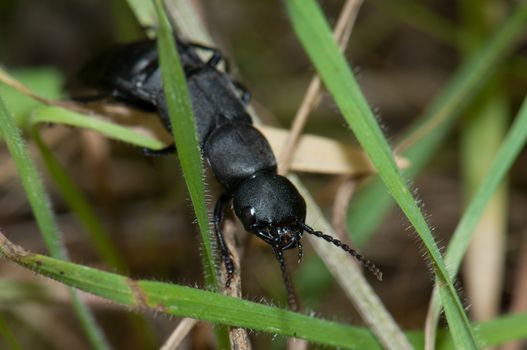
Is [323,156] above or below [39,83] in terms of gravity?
below

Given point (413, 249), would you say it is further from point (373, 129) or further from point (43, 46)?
point (43, 46)

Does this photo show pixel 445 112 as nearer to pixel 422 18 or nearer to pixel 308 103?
pixel 308 103

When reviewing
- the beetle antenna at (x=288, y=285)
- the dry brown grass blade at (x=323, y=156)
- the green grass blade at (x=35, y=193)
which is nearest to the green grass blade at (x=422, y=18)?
the dry brown grass blade at (x=323, y=156)

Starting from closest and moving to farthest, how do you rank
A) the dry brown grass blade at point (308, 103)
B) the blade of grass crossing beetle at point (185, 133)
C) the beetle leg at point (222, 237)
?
1. the blade of grass crossing beetle at point (185, 133)
2. the beetle leg at point (222, 237)
3. the dry brown grass blade at point (308, 103)

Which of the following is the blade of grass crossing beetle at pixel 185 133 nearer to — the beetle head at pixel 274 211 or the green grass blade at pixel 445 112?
the beetle head at pixel 274 211

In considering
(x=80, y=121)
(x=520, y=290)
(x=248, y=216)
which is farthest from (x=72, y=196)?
(x=520, y=290)

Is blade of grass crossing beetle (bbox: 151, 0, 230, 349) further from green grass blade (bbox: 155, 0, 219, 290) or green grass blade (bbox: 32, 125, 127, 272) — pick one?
green grass blade (bbox: 32, 125, 127, 272)
